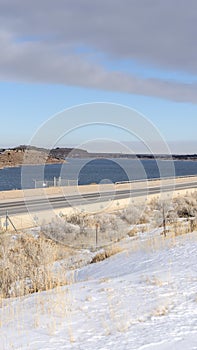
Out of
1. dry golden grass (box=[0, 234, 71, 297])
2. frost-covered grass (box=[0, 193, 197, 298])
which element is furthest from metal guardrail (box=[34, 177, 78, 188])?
dry golden grass (box=[0, 234, 71, 297])

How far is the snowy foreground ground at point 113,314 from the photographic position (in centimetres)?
556

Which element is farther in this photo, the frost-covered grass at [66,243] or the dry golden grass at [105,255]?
the dry golden grass at [105,255]

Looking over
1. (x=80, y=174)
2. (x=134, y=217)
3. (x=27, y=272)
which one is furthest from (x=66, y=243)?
(x=80, y=174)

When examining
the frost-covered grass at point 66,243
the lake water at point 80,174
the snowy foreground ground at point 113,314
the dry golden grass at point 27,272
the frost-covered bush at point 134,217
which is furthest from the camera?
the lake water at point 80,174

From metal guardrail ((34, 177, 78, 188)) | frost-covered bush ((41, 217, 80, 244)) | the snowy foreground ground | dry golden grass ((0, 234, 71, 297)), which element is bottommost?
frost-covered bush ((41, 217, 80, 244))

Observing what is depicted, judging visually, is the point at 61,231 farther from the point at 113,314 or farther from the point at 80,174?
the point at 80,174

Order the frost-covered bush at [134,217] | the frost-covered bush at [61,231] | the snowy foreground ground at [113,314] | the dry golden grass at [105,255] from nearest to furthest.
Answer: the snowy foreground ground at [113,314] < the dry golden grass at [105,255] < the frost-covered bush at [61,231] < the frost-covered bush at [134,217]

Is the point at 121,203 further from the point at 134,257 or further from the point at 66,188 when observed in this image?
the point at 134,257

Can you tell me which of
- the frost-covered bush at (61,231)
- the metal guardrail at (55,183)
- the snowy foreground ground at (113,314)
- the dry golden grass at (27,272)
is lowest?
the frost-covered bush at (61,231)

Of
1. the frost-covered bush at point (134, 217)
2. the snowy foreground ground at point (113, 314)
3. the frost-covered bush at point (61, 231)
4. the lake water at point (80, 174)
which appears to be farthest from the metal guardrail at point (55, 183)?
the snowy foreground ground at point (113, 314)

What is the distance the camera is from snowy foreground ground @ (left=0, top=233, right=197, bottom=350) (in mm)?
5559

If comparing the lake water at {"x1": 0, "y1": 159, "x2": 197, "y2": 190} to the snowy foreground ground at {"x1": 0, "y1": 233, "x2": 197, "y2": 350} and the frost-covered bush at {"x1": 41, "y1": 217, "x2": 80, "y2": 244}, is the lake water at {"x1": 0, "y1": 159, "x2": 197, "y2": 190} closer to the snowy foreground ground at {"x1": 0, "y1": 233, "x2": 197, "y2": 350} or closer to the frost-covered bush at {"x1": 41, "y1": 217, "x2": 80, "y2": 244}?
the frost-covered bush at {"x1": 41, "y1": 217, "x2": 80, "y2": 244}

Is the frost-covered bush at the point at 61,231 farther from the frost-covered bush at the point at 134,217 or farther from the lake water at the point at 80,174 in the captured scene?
the lake water at the point at 80,174

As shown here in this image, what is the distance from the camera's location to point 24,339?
5.81 m
